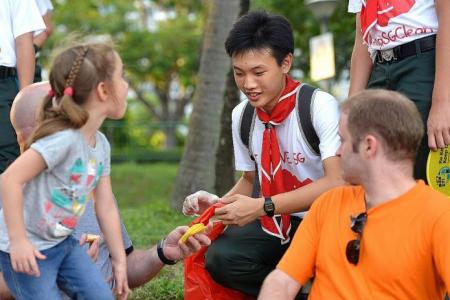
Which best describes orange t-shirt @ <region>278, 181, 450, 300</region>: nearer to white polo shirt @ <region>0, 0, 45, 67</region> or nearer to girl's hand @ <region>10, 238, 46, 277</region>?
girl's hand @ <region>10, 238, 46, 277</region>

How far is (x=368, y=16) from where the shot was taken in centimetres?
341

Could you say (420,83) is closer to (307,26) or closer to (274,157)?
(274,157)


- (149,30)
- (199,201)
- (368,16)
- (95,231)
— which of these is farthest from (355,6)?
(149,30)

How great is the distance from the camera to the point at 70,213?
2.92m

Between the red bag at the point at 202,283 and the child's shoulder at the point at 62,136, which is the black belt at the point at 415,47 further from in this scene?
the child's shoulder at the point at 62,136

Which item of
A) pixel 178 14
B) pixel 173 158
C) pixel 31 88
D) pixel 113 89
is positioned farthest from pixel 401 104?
pixel 178 14

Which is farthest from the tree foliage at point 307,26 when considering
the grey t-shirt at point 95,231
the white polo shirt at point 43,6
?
the grey t-shirt at point 95,231

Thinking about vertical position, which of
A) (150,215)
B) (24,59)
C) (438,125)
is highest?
(24,59)

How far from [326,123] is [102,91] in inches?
45.7

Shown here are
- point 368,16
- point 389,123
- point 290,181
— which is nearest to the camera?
point 389,123

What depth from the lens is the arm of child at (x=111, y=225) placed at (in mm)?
3166

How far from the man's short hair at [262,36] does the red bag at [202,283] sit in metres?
0.91

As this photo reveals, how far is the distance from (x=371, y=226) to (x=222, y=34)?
5.14 metres

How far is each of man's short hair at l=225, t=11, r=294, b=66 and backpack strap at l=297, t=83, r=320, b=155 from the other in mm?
232
